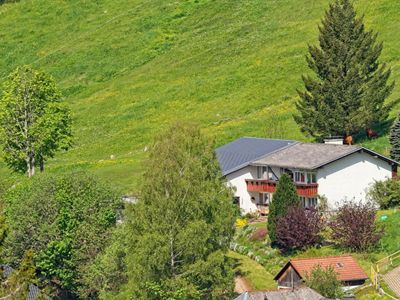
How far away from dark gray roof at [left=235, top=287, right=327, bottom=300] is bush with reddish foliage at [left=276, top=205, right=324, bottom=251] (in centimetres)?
1114

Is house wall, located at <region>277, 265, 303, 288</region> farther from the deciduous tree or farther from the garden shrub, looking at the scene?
the deciduous tree

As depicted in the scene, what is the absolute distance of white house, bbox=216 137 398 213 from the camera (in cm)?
7919

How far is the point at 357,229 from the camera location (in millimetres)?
67500

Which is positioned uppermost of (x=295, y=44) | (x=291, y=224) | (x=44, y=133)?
(x=295, y=44)

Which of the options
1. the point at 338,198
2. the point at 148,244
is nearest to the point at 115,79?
the point at 338,198

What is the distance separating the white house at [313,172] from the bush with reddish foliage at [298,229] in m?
8.14

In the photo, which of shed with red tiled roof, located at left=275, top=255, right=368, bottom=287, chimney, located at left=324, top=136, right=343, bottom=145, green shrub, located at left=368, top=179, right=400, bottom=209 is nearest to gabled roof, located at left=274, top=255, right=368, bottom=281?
shed with red tiled roof, located at left=275, top=255, right=368, bottom=287

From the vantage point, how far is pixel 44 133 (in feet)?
306

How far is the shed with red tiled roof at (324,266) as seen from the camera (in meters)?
62.8

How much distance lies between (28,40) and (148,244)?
105147mm

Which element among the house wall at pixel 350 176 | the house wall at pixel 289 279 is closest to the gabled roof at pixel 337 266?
the house wall at pixel 289 279

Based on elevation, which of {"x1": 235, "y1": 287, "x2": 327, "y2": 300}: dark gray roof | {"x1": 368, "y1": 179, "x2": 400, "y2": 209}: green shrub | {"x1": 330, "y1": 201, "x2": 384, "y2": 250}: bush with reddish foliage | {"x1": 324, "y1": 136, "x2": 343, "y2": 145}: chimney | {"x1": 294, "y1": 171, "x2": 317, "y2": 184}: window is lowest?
{"x1": 235, "y1": 287, "x2": 327, "y2": 300}: dark gray roof

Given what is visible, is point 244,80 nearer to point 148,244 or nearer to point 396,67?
point 396,67

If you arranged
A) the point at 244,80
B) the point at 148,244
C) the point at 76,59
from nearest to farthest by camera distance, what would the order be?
the point at 148,244
the point at 244,80
the point at 76,59
